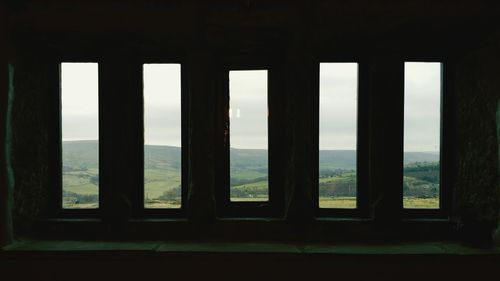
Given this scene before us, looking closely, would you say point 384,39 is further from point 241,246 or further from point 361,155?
point 241,246

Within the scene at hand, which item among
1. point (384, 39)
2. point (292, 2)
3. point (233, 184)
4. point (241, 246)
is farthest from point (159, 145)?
point (384, 39)

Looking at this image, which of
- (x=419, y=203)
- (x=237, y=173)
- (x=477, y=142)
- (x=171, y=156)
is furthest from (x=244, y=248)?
(x=477, y=142)

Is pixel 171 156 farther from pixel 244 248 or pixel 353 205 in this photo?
pixel 353 205

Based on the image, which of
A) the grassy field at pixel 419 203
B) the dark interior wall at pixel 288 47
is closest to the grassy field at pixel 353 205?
the grassy field at pixel 419 203

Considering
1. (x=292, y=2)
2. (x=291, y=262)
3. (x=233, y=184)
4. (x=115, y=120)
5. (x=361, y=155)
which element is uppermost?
(x=292, y=2)

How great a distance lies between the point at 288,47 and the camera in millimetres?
2230

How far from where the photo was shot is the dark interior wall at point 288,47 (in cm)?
210

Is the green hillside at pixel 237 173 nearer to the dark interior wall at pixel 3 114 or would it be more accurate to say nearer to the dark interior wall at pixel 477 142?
the dark interior wall at pixel 477 142

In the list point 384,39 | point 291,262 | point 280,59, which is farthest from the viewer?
point 280,59

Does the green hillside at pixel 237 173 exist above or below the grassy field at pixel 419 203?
above

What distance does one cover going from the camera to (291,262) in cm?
206

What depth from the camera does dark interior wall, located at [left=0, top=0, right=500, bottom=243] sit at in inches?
82.8

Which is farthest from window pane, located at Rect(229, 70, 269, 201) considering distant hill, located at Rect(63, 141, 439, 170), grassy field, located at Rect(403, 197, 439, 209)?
grassy field, located at Rect(403, 197, 439, 209)

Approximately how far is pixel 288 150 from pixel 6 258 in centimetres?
173
